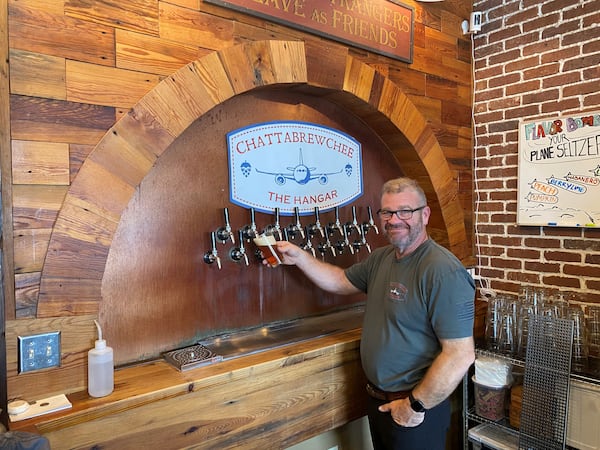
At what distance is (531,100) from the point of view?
2709 mm

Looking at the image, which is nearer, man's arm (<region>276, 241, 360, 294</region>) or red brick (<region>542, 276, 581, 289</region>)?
man's arm (<region>276, 241, 360, 294</region>)

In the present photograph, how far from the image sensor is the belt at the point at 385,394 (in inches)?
73.7

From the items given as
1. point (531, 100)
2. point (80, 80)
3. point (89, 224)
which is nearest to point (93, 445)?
point (89, 224)

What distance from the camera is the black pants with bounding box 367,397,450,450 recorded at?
1835 millimetres

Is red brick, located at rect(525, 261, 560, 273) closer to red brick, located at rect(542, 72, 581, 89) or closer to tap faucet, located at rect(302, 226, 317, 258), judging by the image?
red brick, located at rect(542, 72, 581, 89)

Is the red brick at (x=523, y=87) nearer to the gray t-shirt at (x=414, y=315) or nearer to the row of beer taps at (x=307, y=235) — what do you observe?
the row of beer taps at (x=307, y=235)

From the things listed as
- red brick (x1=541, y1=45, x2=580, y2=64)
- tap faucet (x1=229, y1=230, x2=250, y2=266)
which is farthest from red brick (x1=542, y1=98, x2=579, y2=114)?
tap faucet (x1=229, y1=230, x2=250, y2=266)

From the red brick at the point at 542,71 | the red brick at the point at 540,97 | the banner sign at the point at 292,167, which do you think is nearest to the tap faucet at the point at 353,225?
the banner sign at the point at 292,167

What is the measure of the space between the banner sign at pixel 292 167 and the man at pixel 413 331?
60 cm

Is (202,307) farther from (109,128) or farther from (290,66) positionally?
(290,66)

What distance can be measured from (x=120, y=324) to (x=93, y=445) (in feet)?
1.71

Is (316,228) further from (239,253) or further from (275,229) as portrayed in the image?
(239,253)

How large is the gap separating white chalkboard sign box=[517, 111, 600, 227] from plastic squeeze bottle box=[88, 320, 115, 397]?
2414 mm

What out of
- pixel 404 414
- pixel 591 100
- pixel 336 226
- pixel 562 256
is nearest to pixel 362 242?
pixel 336 226
